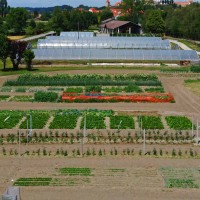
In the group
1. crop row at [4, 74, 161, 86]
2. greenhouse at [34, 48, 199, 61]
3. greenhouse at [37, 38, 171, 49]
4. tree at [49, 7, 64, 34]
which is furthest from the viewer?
tree at [49, 7, 64, 34]

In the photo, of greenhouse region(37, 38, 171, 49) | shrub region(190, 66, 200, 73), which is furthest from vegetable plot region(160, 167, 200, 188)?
greenhouse region(37, 38, 171, 49)

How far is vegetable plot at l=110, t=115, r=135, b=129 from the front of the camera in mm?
27594

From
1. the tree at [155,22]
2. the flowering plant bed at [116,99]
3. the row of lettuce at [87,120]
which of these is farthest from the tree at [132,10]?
the row of lettuce at [87,120]

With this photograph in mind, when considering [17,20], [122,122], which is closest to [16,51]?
[122,122]

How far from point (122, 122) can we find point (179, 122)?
11.5 feet

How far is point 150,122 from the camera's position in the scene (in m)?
28.4

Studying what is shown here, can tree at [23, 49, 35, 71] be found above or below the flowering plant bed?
above

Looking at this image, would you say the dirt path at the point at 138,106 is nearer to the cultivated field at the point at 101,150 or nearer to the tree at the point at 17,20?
the cultivated field at the point at 101,150

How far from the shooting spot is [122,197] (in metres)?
17.6

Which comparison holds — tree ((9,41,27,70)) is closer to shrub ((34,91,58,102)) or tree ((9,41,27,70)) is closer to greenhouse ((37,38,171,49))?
shrub ((34,91,58,102))

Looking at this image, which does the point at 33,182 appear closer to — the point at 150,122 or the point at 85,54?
the point at 150,122

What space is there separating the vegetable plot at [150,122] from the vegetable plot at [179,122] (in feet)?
2.03

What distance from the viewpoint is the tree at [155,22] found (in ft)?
300

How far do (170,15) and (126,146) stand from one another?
74.4m
